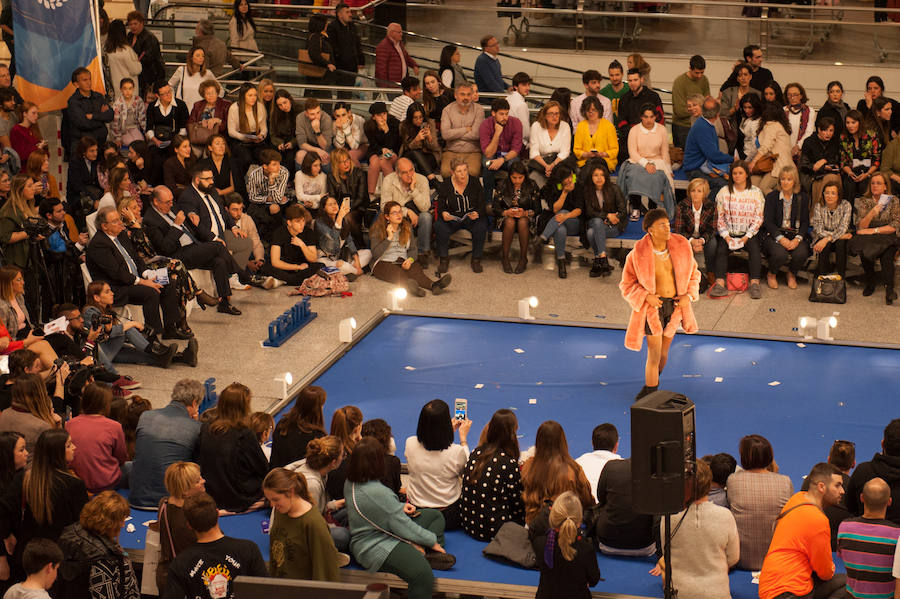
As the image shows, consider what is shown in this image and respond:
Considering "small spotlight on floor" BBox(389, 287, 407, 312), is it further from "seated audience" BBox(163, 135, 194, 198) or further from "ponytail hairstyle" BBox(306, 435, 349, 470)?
"ponytail hairstyle" BBox(306, 435, 349, 470)

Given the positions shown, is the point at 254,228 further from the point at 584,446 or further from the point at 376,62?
the point at 584,446

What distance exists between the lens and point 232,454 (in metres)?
8.14

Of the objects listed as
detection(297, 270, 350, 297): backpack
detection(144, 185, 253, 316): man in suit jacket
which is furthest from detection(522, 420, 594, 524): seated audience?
detection(297, 270, 350, 297): backpack

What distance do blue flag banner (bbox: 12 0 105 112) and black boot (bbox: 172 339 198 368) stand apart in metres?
3.33

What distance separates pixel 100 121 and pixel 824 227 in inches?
283

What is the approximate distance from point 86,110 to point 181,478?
24.0 ft

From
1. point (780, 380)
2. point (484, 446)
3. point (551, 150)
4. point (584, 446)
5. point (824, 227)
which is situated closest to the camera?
point (484, 446)

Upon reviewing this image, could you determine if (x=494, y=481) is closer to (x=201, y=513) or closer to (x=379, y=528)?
(x=379, y=528)

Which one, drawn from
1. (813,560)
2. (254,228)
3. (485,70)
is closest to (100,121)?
(254,228)

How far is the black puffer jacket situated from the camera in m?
7.11

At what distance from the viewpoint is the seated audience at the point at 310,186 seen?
45.3 ft

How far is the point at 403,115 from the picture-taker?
14789 mm

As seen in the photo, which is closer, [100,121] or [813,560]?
[813,560]

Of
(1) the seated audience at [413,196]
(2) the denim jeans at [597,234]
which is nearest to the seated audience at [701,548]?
(2) the denim jeans at [597,234]
